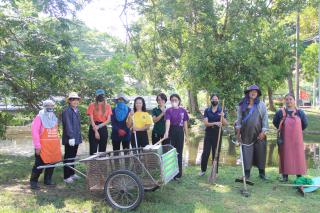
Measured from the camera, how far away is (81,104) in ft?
31.1

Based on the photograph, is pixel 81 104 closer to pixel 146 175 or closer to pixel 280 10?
pixel 146 175

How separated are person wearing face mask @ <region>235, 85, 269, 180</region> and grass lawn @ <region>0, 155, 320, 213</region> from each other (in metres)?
0.49

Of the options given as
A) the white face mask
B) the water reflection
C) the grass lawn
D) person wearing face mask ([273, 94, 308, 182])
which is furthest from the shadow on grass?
the water reflection

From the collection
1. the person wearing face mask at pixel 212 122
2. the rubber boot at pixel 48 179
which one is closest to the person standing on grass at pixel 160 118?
the person wearing face mask at pixel 212 122

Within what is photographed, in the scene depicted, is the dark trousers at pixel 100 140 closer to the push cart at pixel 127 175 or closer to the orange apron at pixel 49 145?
the orange apron at pixel 49 145

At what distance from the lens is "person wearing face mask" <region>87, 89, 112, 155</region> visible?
23.0 feet

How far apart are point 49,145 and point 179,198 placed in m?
2.33

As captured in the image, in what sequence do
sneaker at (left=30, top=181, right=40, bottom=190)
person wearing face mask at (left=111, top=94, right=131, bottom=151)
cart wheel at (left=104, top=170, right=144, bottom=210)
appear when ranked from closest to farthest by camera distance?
cart wheel at (left=104, top=170, right=144, bottom=210) → sneaker at (left=30, top=181, right=40, bottom=190) → person wearing face mask at (left=111, top=94, right=131, bottom=151)

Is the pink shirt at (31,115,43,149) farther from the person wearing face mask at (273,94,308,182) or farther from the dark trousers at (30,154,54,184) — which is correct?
the person wearing face mask at (273,94,308,182)

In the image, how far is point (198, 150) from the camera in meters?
14.7

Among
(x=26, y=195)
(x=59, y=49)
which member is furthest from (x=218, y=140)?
(x=59, y=49)

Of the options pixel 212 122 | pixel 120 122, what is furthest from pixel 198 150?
pixel 120 122

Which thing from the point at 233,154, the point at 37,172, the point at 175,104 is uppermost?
the point at 175,104

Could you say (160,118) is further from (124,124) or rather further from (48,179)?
(48,179)
